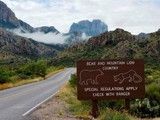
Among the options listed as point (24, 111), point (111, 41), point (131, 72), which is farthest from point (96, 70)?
point (111, 41)

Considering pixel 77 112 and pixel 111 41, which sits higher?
pixel 111 41

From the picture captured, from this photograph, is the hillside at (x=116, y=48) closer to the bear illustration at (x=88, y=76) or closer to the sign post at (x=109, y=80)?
the sign post at (x=109, y=80)

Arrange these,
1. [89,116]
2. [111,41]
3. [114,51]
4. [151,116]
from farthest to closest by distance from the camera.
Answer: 1. [111,41]
2. [114,51]
3. [151,116]
4. [89,116]

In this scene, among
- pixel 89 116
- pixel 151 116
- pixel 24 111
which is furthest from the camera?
pixel 24 111

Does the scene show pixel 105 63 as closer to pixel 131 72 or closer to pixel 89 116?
pixel 131 72

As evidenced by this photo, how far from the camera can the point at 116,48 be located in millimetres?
140375

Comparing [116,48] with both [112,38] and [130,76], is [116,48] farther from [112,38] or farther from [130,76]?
[130,76]

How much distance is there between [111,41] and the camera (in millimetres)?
164750

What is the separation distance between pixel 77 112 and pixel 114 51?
124 meters

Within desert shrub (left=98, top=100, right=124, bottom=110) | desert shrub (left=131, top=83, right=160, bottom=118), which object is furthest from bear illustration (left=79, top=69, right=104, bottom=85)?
desert shrub (left=131, top=83, right=160, bottom=118)

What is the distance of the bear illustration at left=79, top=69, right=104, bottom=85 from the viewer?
12234 millimetres

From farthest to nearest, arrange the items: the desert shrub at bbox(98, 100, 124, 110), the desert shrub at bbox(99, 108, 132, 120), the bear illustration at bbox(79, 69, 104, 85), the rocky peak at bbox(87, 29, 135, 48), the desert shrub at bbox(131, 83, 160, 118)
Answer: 1. the rocky peak at bbox(87, 29, 135, 48)
2. the desert shrub at bbox(98, 100, 124, 110)
3. the desert shrub at bbox(131, 83, 160, 118)
4. the bear illustration at bbox(79, 69, 104, 85)
5. the desert shrub at bbox(99, 108, 132, 120)

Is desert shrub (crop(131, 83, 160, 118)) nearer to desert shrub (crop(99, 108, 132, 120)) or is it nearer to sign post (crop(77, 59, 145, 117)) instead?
sign post (crop(77, 59, 145, 117))

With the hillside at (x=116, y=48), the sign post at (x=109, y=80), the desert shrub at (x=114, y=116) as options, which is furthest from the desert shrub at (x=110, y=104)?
the hillside at (x=116, y=48)
